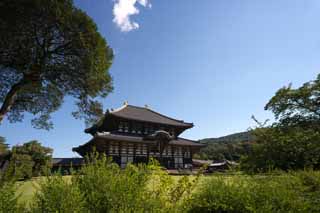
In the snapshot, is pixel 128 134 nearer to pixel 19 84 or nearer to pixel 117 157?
pixel 117 157

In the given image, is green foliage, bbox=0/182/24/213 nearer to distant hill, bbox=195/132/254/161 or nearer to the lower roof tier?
distant hill, bbox=195/132/254/161

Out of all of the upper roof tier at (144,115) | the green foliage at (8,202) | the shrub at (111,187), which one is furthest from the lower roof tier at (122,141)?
the green foliage at (8,202)

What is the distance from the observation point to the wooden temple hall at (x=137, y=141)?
67.8ft

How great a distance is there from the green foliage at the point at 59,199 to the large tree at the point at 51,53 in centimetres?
850

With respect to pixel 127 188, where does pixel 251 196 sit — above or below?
below

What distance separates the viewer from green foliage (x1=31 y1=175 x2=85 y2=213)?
2.69 m

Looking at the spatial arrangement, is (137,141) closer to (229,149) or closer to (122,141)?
(122,141)

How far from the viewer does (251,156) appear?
6.23 metres

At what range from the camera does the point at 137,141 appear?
21.5 metres

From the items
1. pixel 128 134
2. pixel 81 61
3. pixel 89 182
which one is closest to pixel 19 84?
pixel 81 61

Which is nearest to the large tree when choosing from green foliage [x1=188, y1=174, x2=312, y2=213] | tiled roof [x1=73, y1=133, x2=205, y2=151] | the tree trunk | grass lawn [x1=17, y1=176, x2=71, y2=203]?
the tree trunk

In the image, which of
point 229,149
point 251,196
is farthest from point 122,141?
point 229,149

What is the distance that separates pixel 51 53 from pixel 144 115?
16.3 meters

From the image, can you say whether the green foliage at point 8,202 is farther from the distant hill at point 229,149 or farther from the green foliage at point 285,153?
the green foliage at point 285,153
